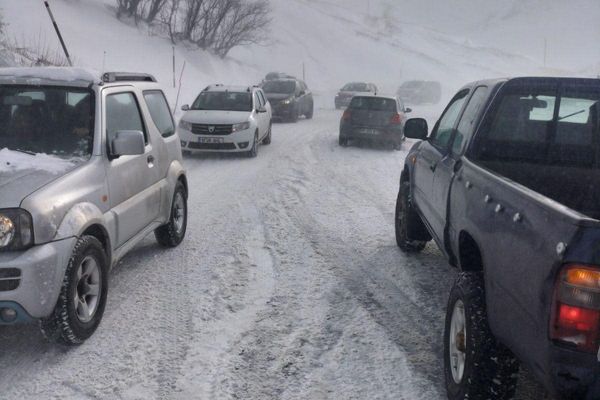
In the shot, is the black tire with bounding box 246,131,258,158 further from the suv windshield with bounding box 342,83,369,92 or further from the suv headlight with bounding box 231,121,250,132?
the suv windshield with bounding box 342,83,369,92

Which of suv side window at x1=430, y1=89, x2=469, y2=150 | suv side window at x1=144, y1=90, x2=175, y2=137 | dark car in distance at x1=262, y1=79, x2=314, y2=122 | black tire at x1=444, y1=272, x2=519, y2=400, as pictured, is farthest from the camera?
dark car in distance at x1=262, y1=79, x2=314, y2=122

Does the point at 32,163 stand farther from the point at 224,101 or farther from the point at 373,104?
the point at 373,104

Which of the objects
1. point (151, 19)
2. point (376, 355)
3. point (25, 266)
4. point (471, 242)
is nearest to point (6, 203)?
point (25, 266)

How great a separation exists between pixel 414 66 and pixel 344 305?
69779 millimetres

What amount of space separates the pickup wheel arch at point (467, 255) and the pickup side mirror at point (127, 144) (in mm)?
2494

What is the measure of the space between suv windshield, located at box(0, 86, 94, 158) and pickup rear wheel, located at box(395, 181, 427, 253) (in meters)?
3.32

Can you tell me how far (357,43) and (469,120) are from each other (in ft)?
237

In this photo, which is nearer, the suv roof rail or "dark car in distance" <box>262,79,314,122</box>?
the suv roof rail

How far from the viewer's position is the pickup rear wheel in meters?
6.15

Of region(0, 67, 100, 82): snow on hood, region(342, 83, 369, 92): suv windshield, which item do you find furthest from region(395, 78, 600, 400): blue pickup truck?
region(342, 83, 369, 92): suv windshield

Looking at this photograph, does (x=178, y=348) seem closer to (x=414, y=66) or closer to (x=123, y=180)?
(x=123, y=180)

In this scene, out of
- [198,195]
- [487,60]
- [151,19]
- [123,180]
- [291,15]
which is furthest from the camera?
[487,60]

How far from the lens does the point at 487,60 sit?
8825 cm

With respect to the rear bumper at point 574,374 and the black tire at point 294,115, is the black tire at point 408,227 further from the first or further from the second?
Answer: the black tire at point 294,115
